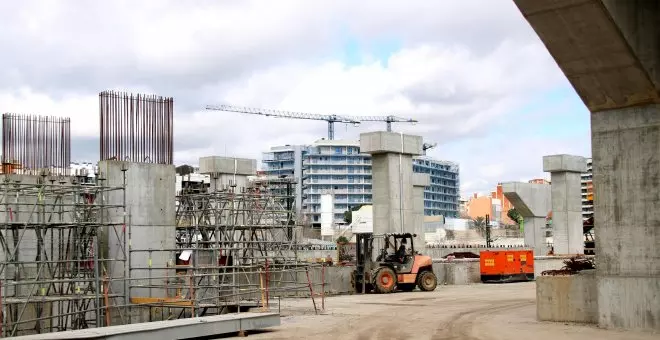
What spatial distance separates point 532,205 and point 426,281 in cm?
2063

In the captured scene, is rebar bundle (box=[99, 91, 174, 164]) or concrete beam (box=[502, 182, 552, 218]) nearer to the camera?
rebar bundle (box=[99, 91, 174, 164])

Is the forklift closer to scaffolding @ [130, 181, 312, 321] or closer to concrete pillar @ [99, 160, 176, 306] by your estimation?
scaffolding @ [130, 181, 312, 321]

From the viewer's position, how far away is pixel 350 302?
26219mm

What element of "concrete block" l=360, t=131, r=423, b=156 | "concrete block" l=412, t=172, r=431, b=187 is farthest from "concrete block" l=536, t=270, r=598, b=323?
"concrete block" l=412, t=172, r=431, b=187

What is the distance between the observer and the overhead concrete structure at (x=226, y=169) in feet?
117

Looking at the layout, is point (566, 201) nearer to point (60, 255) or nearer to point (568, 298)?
point (568, 298)

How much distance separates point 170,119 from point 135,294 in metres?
4.65

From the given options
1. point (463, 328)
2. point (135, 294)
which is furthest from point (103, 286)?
point (463, 328)

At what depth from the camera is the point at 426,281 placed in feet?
102

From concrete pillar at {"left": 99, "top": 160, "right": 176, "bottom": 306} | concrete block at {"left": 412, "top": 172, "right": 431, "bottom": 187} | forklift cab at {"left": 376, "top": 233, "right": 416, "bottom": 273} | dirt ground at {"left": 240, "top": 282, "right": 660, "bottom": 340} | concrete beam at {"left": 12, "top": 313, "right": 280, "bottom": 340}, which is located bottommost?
dirt ground at {"left": 240, "top": 282, "right": 660, "bottom": 340}

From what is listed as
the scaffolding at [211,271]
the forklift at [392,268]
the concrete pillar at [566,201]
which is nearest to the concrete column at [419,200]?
the concrete pillar at [566,201]

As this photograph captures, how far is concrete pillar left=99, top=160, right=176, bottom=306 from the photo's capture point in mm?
19891

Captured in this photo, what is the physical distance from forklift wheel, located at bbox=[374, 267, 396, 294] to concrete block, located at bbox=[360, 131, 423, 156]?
219 inches

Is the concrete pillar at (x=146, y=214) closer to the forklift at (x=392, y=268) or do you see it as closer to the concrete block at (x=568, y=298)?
the concrete block at (x=568, y=298)
